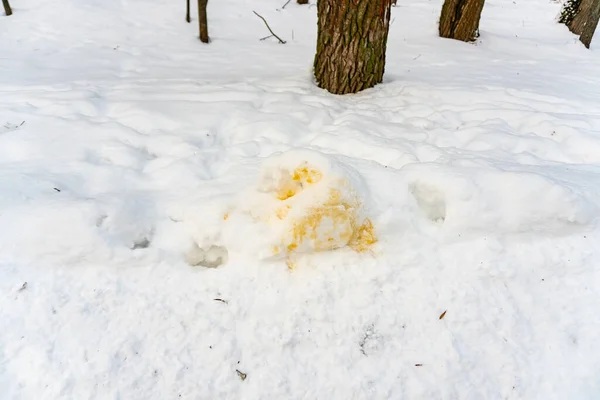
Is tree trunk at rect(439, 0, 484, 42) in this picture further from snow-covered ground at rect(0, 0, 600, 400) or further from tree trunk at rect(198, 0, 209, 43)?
snow-covered ground at rect(0, 0, 600, 400)

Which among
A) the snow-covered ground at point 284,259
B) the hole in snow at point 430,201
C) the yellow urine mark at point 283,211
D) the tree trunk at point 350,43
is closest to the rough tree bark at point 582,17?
the snow-covered ground at point 284,259

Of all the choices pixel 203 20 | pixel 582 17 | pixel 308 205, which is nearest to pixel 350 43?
pixel 308 205

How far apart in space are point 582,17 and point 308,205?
9303mm

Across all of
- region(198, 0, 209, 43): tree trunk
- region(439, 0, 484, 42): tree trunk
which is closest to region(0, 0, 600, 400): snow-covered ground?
region(198, 0, 209, 43): tree trunk

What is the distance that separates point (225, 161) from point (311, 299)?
1198 millimetres

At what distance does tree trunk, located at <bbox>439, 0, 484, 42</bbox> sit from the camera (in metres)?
6.68

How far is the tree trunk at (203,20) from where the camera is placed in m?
6.31

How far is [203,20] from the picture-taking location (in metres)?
6.39

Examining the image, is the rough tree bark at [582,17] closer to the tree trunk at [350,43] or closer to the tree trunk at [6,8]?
the tree trunk at [350,43]

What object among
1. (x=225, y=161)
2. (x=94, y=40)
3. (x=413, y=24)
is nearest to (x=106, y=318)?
(x=225, y=161)

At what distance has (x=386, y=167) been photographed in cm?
241

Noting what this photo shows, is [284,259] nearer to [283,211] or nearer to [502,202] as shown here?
[283,211]

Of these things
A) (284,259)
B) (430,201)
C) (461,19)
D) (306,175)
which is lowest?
(284,259)

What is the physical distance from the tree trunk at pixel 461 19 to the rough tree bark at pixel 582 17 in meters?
2.66
